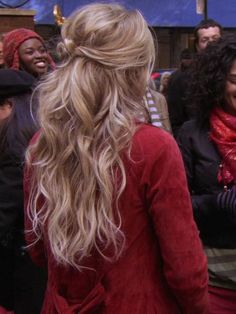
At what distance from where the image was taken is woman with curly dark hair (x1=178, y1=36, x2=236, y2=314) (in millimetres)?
2705

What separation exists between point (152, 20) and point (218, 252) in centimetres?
1049

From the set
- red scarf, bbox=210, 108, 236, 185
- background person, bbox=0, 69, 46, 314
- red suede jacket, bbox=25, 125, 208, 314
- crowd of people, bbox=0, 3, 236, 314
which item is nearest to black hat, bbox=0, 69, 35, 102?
background person, bbox=0, 69, 46, 314

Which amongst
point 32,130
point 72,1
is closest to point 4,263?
point 32,130

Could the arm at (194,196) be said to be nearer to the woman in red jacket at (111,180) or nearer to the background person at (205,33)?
the woman in red jacket at (111,180)

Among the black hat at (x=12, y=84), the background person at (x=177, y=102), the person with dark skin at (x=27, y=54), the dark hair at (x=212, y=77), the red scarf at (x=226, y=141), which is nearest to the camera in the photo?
the black hat at (x=12, y=84)

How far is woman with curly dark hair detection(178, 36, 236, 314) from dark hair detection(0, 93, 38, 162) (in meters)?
0.78

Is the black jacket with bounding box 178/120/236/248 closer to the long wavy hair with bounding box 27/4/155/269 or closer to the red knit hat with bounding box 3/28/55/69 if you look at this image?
the long wavy hair with bounding box 27/4/155/269

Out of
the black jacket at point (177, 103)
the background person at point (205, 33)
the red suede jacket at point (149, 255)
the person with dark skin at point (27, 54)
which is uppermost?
the red suede jacket at point (149, 255)

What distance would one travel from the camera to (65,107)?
1740 mm

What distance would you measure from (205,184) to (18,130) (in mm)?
888

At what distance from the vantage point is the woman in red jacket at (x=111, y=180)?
1737 mm

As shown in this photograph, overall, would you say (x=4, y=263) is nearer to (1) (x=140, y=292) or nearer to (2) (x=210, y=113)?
(1) (x=140, y=292)

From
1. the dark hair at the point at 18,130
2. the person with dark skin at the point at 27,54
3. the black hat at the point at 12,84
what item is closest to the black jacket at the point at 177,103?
the person with dark skin at the point at 27,54

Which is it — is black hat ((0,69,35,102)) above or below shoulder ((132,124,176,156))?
below
